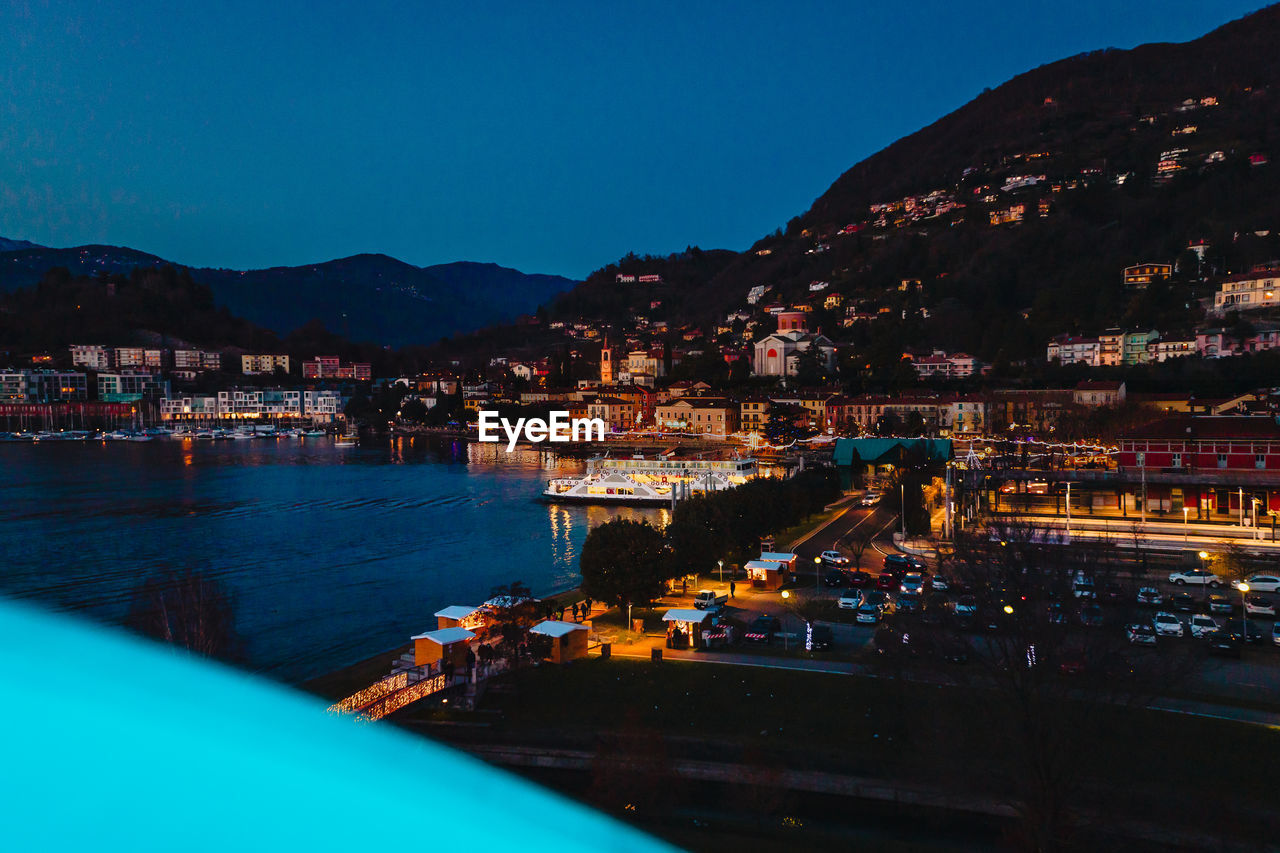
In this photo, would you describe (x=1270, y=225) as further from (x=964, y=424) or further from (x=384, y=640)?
(x=384, y=640)

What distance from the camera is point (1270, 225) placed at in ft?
93.1

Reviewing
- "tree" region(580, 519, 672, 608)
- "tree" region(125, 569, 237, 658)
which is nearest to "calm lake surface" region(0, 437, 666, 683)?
"tree" region(125, 569, 237, 658)

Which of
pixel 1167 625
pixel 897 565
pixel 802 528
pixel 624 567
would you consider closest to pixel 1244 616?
pixel 1167 625

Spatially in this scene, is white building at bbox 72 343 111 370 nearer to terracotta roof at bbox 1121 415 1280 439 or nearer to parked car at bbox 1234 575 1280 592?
terracotta roof at bbox 1121 415 1280 439

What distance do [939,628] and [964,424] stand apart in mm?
18894

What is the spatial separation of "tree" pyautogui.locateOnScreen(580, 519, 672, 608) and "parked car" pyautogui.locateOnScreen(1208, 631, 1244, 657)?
11.3ft

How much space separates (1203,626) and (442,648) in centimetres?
461

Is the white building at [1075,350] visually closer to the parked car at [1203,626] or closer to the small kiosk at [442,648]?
the parked car at [1203,626]

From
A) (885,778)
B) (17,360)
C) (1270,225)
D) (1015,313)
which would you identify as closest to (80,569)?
(885,778)

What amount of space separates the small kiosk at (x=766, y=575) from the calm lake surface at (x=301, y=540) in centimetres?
195

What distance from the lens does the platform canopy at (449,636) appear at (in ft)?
17.0

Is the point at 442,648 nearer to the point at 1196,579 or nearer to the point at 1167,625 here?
the point at 1167,625

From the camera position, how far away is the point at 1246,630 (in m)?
5.39

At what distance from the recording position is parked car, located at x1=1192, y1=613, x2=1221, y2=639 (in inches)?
211
